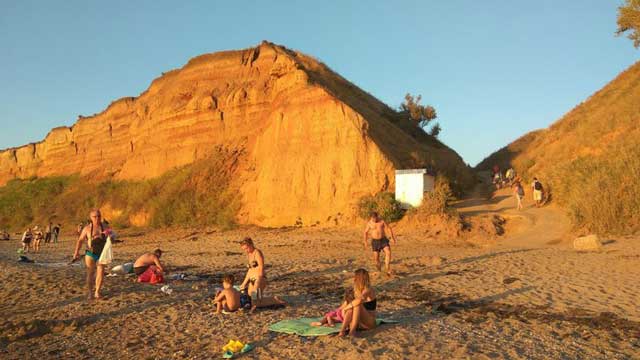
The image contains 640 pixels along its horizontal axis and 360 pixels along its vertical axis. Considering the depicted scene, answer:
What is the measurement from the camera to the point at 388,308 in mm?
8961

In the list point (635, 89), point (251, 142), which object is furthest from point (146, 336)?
point (635, 89)

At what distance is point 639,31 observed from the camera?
29656 mm

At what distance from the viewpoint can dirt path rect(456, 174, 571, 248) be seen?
16938 millimetres

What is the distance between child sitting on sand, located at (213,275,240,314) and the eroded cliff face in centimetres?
1279

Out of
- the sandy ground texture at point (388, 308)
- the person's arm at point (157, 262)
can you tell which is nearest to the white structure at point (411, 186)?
the sandy ground texture at point (388, 308)

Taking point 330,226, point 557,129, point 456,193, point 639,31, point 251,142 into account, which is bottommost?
point 330,226

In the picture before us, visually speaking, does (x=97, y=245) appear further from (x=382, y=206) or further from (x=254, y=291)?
(x=382, y=206)

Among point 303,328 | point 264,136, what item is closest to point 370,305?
point 303,328

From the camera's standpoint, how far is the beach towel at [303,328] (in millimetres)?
7205

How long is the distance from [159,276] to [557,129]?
30.1 metres

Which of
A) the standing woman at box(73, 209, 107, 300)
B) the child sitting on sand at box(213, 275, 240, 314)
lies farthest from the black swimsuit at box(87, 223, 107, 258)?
the child sitting on sand at box(213, 275, 240, 314)

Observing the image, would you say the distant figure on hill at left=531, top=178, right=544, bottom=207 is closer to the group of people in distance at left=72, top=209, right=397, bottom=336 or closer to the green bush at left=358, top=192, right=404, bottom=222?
A: the green bush at left=358, top=192, right=404, bottom=222

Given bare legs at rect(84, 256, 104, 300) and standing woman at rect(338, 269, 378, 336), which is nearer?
standing woman at rect(338, 269, 378, 336)

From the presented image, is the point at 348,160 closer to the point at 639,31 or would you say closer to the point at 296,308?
the point at 296,308
